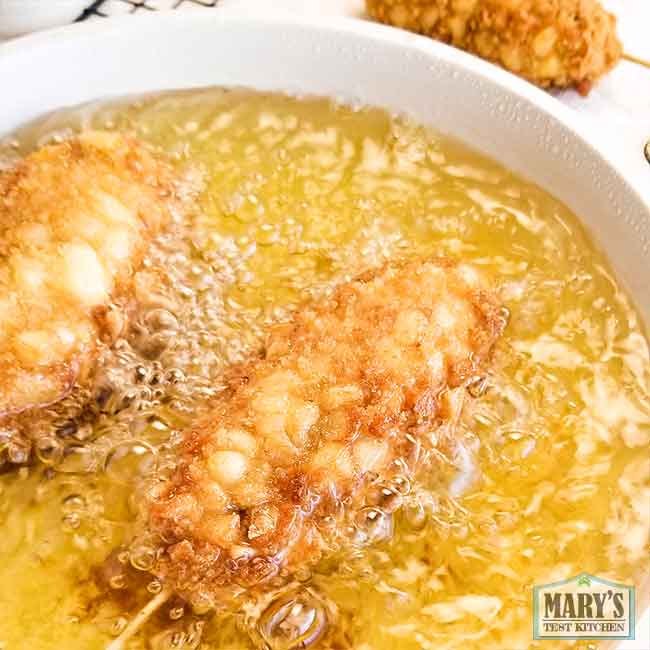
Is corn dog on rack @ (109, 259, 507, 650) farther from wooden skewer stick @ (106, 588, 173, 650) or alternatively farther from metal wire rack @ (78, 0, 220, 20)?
metal wire rack @ (78, 0, 220, 20)

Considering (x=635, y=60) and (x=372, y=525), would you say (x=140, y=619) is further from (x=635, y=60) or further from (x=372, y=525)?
(x=635, y=60)

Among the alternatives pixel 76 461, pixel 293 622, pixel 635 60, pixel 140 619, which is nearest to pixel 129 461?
pixel 76 461

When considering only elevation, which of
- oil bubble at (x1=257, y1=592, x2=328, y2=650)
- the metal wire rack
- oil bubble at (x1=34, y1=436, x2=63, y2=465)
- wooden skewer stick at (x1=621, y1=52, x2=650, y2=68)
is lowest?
oil bubble at (x1=257, y1=592, x2=328, y2=650)

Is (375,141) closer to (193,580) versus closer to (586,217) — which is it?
(586,217)

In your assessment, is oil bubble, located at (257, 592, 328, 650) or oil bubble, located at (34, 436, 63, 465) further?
oil bubble, located at (34, 436, 63, 465)

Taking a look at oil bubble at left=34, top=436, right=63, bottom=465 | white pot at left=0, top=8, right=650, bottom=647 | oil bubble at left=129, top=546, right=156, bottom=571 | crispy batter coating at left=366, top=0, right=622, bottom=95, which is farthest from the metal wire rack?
oil bubble at left=129, top=546, right=156, bottom=571

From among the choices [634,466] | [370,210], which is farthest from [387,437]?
[370,210]
